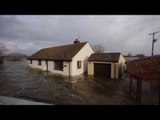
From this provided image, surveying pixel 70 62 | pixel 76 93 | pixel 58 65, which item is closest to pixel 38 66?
pixel 58 65

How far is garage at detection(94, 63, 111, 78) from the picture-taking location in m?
13.8

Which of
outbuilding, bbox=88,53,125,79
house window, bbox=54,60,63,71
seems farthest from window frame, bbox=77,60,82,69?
house window, bbox=54,60,63,71

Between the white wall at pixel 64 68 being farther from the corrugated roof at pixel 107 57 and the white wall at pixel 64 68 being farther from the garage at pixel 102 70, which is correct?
the garage at pixel 102 70

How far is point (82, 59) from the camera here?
52.7 feet

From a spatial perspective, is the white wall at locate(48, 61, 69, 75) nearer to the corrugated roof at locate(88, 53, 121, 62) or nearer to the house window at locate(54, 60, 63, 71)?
the house window at locate(54, 60, 63, 71)

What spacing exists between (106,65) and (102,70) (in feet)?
2.25

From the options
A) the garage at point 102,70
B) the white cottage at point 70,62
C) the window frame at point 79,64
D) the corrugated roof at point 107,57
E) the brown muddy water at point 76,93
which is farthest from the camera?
the window frame at point 79,64

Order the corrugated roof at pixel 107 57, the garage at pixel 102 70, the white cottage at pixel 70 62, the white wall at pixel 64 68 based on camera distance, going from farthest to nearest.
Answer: the white wall at pixel 64 68
the white cottage at pixel 70 62
the garage at pixel 102 70
the corrugated roof at pixel 107 57

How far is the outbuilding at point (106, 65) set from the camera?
1323cm

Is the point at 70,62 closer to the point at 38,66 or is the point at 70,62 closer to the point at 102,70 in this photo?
the point at 102,70

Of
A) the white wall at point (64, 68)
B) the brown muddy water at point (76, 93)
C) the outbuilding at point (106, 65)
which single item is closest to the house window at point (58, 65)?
the white wall at point (64, 68)
